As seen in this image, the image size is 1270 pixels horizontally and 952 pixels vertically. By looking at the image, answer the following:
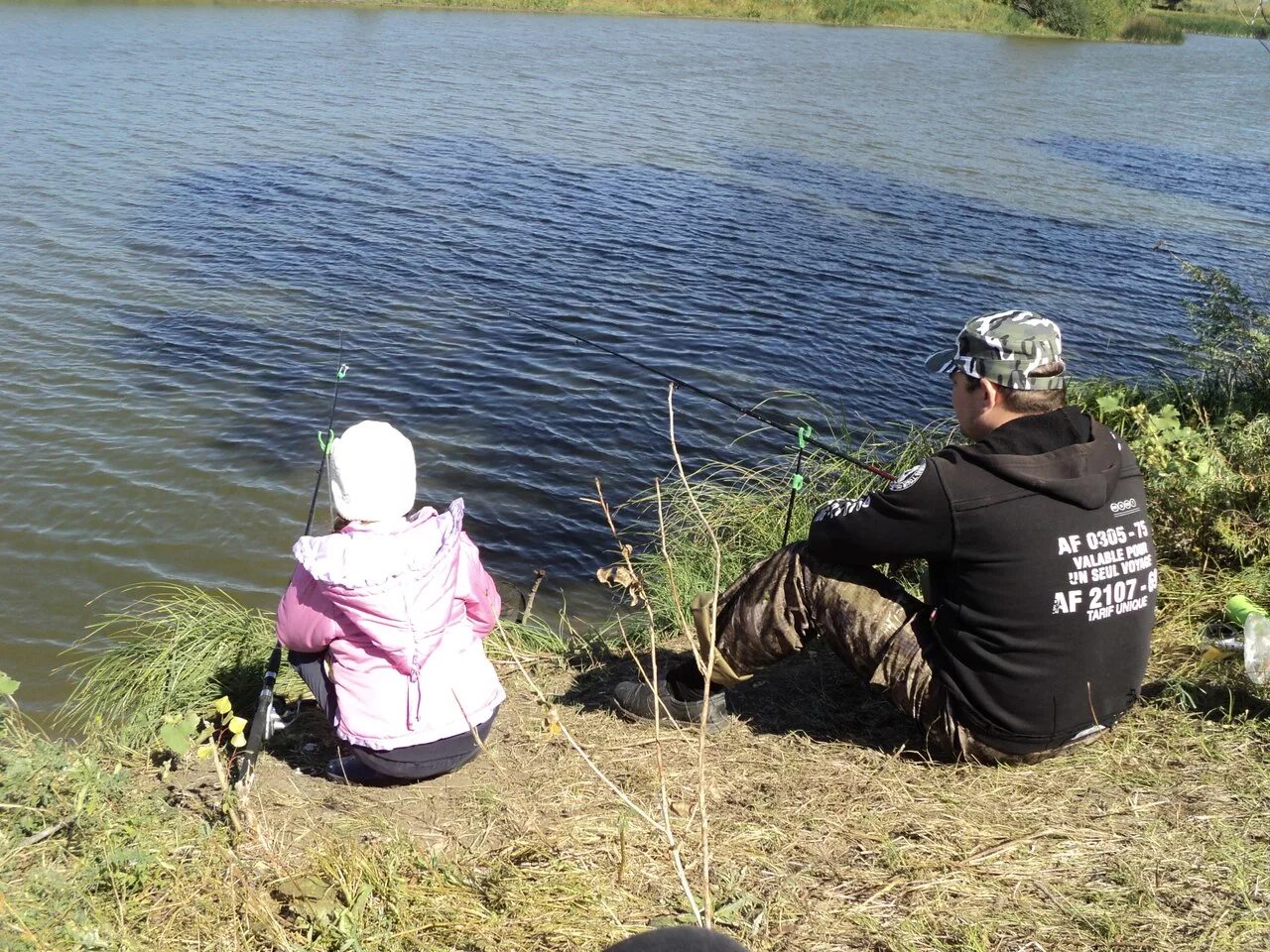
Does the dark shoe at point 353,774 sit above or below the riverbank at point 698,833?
below

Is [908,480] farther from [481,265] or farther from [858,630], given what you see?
[481,265]

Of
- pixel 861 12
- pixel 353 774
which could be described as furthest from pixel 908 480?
pixel 861 12

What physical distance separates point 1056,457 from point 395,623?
193cm

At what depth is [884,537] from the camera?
3.22 meters

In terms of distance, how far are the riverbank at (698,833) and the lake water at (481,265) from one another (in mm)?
2938

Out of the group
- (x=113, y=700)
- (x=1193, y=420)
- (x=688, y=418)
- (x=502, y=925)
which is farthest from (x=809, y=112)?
(x=502, y=925)

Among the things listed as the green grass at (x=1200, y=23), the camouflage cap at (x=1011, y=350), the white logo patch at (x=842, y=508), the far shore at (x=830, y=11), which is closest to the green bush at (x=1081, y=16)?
the far shore at (x=830, y=11)

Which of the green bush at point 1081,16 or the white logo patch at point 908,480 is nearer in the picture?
the white logo patch at point 908,480

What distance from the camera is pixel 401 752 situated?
3.59 meters

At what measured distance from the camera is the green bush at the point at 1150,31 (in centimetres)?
4294

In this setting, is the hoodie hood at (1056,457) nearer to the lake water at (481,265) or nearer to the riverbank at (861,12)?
the lake water at (481,265)

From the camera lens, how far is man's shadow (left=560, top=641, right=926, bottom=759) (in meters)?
3.85

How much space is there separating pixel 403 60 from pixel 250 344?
631 inches

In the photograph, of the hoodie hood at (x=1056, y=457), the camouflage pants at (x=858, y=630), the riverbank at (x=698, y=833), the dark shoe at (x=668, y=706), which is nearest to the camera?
→ the riverbank at (x=698, y=833)
